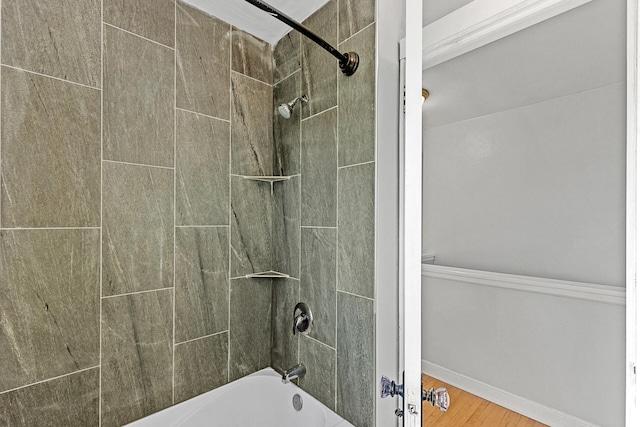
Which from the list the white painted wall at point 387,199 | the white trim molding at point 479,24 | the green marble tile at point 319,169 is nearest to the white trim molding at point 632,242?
the white trim molding at point 479,24

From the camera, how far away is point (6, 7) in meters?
1.09

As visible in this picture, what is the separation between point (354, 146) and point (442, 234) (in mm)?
731

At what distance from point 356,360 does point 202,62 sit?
155 centimetres

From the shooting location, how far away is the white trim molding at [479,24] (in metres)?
0.59

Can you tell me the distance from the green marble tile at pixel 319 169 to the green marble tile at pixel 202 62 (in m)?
0.47

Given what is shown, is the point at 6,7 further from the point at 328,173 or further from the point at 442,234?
the point at 442,234

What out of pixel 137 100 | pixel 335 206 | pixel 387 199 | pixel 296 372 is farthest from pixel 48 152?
pixel 296 372

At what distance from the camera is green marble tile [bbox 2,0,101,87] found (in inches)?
43.5

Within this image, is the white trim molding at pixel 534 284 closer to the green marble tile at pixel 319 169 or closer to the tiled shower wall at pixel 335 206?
the tiled shower wall at pixel 335 206

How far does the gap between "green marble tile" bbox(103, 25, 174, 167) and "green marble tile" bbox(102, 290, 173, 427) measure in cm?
62

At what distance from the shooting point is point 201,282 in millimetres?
1565

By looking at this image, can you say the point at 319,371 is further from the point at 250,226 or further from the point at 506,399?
the point at 506,399

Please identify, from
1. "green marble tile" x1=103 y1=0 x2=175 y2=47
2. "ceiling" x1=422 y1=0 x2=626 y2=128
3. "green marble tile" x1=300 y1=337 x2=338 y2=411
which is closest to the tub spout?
"green marble tile" x1=300 y1=337 x2=338 y2=411

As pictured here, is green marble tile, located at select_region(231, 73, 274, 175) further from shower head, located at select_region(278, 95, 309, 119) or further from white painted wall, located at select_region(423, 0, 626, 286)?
white painted wall, located at select_region(423, 0, 626, 286)
